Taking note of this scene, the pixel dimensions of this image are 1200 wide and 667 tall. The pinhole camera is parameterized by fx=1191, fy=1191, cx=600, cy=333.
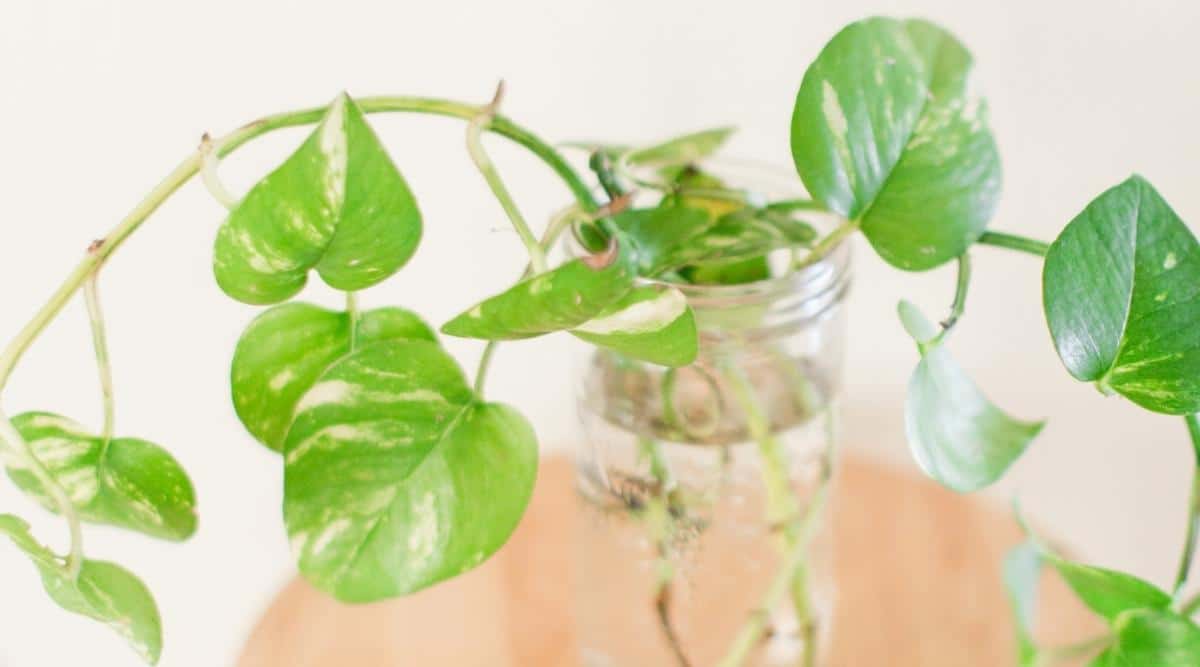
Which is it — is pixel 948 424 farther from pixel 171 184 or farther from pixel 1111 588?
pixel 171 184

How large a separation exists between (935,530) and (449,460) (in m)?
0.49

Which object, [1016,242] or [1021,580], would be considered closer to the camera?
[1016,242]

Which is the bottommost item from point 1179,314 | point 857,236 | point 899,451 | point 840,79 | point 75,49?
point 899,451

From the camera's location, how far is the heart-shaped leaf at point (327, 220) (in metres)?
0.31

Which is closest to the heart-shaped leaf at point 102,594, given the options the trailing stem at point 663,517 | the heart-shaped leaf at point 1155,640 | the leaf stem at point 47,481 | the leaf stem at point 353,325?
the leaf stem at point 47,481

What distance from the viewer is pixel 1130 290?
38cm

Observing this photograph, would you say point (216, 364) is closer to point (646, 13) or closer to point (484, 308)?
point (646, 13)

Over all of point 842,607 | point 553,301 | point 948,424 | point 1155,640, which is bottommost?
point 842,607

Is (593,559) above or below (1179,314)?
below

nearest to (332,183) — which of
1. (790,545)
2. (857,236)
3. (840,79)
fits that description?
(840,79)

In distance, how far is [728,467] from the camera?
0.53 meters

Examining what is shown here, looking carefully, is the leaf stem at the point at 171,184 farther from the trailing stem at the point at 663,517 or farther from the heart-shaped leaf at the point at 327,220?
the trailing stem at the point at 663,517

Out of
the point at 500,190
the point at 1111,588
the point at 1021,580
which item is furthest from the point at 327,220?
the point at 1021,580

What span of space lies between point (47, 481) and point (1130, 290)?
0.34m
